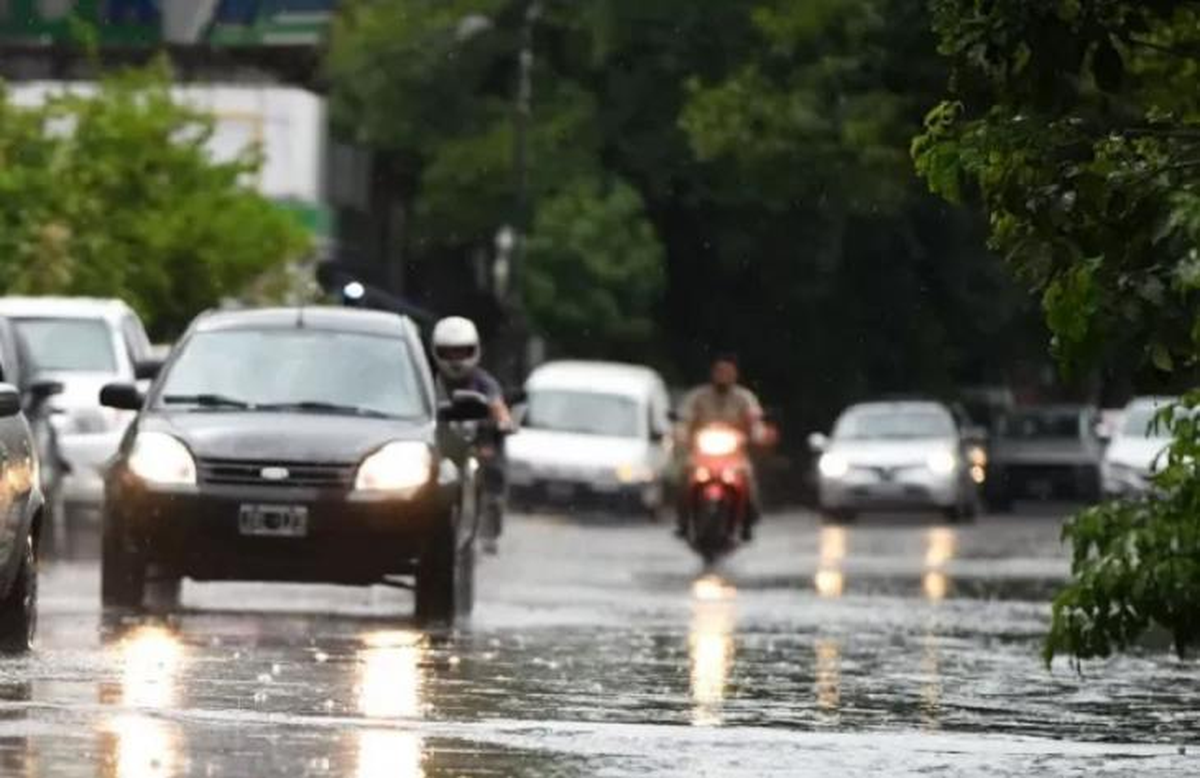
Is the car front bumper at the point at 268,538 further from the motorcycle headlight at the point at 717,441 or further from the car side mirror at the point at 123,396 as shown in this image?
the motorcycle headlight at the point at 717,441

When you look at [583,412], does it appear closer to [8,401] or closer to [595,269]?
[595,269]

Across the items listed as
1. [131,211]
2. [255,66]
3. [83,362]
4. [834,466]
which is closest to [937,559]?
[83,362]

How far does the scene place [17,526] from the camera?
16609mm

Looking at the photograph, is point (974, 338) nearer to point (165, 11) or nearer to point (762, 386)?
point (762, 386)

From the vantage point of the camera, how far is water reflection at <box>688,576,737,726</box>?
15102 millimetres

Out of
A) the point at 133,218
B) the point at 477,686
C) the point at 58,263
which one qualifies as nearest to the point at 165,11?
the point at 133,218

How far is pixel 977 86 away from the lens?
40.8 ft

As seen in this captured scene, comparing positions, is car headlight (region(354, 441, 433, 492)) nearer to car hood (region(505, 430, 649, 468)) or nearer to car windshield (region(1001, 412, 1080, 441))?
car hood (region(505, 430, 649, 468))

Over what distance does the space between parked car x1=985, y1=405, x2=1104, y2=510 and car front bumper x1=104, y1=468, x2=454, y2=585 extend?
4323 cm

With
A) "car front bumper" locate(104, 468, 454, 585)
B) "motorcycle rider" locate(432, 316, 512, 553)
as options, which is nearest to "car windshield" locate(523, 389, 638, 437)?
"motorcycle rider" locate(432, 316, 512, 553)

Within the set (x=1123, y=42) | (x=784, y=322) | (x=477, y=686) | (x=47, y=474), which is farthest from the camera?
(x=784, y=322)

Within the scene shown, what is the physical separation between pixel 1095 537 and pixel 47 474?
694 inches

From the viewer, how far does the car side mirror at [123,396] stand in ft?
71.6

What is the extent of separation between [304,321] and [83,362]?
10.1 meters
